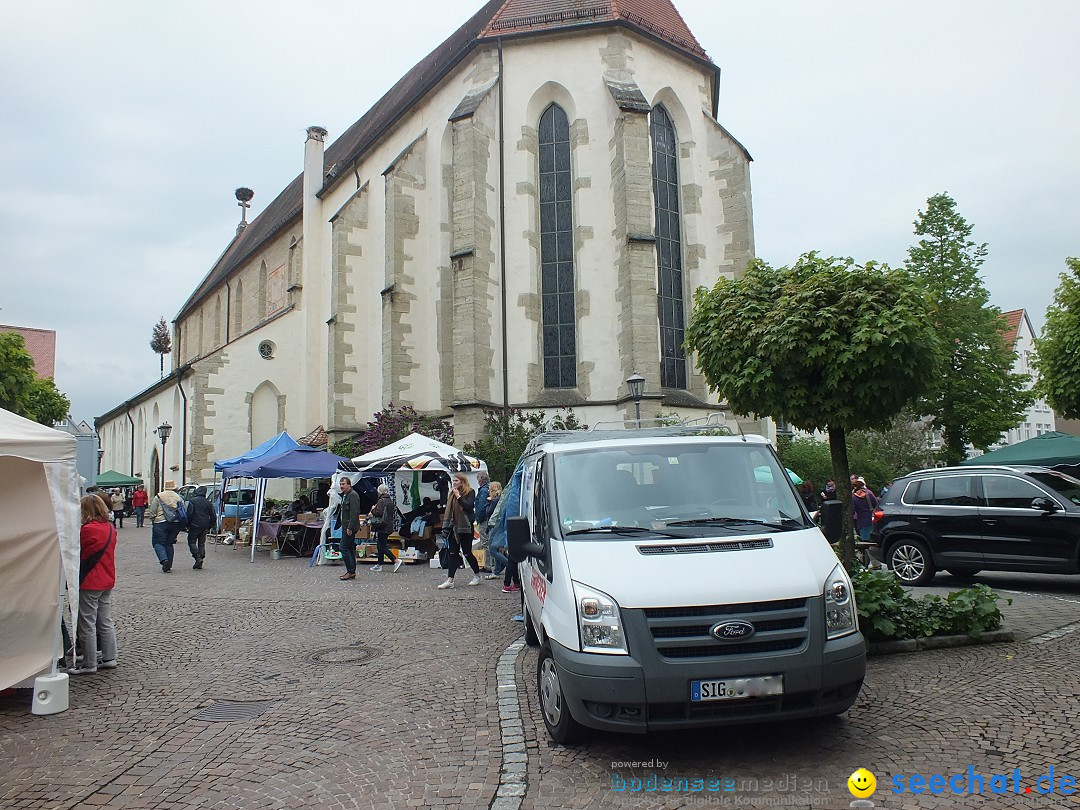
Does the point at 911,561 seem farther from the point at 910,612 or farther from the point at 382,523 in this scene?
the point at 382,523

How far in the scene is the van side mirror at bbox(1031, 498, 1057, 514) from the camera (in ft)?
33.1

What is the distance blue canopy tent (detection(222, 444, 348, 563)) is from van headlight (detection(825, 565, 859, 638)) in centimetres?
1428

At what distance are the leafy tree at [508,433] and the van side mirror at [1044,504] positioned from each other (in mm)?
12121

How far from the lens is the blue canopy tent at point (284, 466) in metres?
17.8

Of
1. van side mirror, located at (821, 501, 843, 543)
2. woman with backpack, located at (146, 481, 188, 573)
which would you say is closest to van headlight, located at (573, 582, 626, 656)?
van side mirror, located at (821, 501, 843, 543)

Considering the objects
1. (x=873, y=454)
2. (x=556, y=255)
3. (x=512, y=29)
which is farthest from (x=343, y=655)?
(x=873, y=454)

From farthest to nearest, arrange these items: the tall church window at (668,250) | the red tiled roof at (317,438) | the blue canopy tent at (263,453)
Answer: the red tiled roof at (317,438) < the tall church window at (668,250) < the blue canopy tent at (263,453)

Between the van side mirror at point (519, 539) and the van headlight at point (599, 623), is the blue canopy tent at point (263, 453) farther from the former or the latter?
the van headlight at point (599, 623)

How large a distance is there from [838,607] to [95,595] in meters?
6.07

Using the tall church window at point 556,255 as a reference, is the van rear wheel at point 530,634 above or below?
below

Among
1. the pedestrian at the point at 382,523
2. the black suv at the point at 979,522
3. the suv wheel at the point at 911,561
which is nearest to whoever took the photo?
the black suv at the point at 979,522

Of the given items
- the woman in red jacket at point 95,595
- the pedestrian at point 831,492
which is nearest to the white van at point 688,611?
the pedestrian at point 831,492

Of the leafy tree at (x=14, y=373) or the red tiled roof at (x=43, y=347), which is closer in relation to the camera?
the leafy tree at (x=14, y=373)

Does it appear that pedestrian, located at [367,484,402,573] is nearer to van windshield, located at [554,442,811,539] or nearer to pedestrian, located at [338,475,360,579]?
pedestrian, located at [338,475,360,579]
